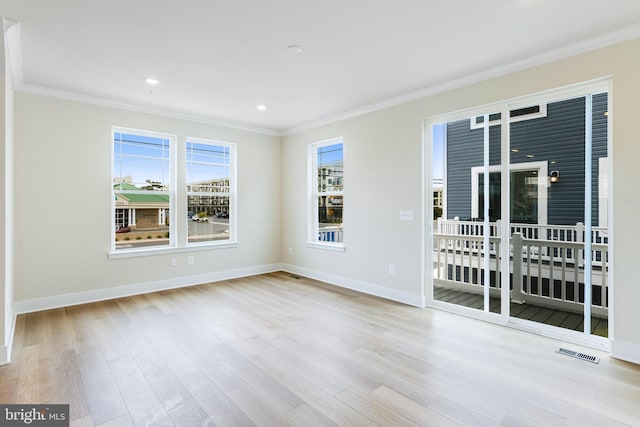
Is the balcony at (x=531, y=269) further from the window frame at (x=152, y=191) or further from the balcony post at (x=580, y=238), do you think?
the window frame at (x=152, y=191)

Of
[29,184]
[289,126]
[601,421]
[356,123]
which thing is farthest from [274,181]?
[601,421]

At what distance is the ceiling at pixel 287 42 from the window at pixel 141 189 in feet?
2.58

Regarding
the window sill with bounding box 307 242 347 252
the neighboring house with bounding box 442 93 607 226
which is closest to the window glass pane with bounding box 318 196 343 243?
the window sill with bounding box 307 242 347 252

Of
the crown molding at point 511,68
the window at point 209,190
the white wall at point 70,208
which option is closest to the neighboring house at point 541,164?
the crown molding at point 511,68

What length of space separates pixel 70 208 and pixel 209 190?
1.95m

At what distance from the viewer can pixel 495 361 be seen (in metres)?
2.70

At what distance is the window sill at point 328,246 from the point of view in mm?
5252

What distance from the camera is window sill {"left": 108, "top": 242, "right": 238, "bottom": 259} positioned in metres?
4.56

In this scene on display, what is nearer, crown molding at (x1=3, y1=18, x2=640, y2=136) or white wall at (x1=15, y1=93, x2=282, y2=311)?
crown molding at (x1=3, y1=18, x2=640, y2=136)

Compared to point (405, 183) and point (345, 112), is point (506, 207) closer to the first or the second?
point (405, 183)

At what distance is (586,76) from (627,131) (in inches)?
23.9

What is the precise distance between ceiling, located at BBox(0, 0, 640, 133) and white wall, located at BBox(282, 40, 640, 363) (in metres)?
0.22

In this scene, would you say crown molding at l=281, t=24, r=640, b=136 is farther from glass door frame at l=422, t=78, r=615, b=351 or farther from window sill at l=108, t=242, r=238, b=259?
window sill at l=108, t=242, r=238, b=259

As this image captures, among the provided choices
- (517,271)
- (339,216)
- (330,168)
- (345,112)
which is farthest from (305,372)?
(345,112)
